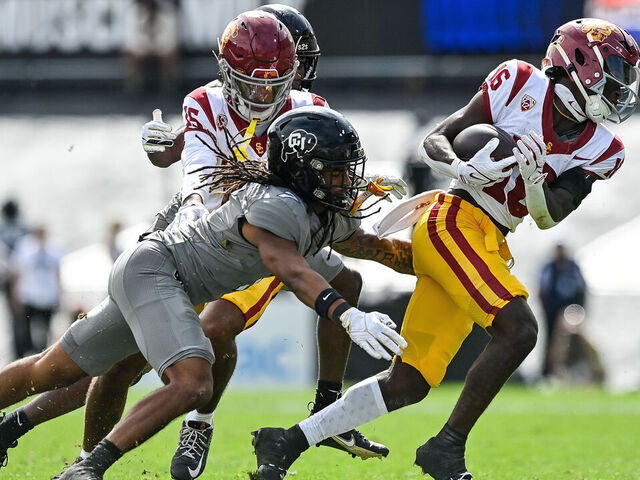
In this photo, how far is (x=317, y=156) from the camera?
4191 millimetres

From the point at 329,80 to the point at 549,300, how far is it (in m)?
6.99

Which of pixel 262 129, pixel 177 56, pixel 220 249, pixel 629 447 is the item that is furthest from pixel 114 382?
pixel 177 56

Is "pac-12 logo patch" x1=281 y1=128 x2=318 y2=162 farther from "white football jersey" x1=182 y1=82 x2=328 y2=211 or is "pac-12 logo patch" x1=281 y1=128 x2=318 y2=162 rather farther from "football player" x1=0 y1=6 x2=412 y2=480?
"white football jersey" x1=182 y1=82 x2=328 y2=211

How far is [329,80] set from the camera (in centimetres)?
1766

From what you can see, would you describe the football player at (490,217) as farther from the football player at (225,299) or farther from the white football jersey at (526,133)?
the football player at (225,299)

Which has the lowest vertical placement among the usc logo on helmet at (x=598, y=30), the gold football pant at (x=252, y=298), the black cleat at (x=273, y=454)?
the black cleat at (x=273, y=454)

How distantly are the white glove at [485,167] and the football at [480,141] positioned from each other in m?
0.08

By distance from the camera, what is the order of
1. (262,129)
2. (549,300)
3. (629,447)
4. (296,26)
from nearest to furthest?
1. (262,129)
2. (296,26)
3. (629,447)
4. (549,300)

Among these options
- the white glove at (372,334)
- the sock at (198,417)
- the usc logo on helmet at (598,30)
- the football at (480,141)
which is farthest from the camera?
the sock at (198,417)

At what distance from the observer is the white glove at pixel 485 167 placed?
14.8ft

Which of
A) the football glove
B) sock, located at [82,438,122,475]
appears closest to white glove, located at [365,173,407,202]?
the football glove

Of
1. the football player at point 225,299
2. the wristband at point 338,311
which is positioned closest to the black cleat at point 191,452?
the football player at point 225,299

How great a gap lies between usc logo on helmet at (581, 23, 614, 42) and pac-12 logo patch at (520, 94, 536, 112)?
1.16 feet

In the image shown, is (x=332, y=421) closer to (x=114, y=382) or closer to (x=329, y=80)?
(x=114, y=382)
